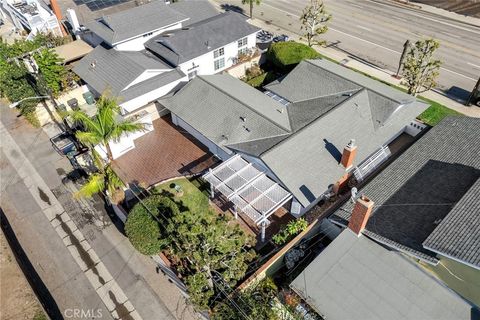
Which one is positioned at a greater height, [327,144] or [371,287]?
[327,144]

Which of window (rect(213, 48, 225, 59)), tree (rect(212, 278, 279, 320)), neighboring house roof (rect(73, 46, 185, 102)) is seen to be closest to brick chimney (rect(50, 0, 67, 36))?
neighboring house roof (rect(73, 46, 185, 102))

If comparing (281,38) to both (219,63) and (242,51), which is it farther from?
(219,63)

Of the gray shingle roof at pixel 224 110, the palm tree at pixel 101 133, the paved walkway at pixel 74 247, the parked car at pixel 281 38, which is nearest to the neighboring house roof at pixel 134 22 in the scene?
the gray shingle roof at pixel 224 110

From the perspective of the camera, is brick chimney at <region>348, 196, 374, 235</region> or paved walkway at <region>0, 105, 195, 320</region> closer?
brick chimney at <region>348, 196, 374, 235</region>

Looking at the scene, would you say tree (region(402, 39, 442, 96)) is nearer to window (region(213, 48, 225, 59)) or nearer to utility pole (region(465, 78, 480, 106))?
utility pole (region(465, 78, 480, 106))

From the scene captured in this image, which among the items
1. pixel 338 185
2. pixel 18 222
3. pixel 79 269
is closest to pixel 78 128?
pixel 18 222

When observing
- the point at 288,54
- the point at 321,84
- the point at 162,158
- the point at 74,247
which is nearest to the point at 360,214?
the point at 321,84

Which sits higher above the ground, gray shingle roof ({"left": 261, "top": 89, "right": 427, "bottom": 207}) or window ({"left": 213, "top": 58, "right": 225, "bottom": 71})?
gray shingle roof ({"left": 261, "top": 89, "right": 427, "bottom": 207})
